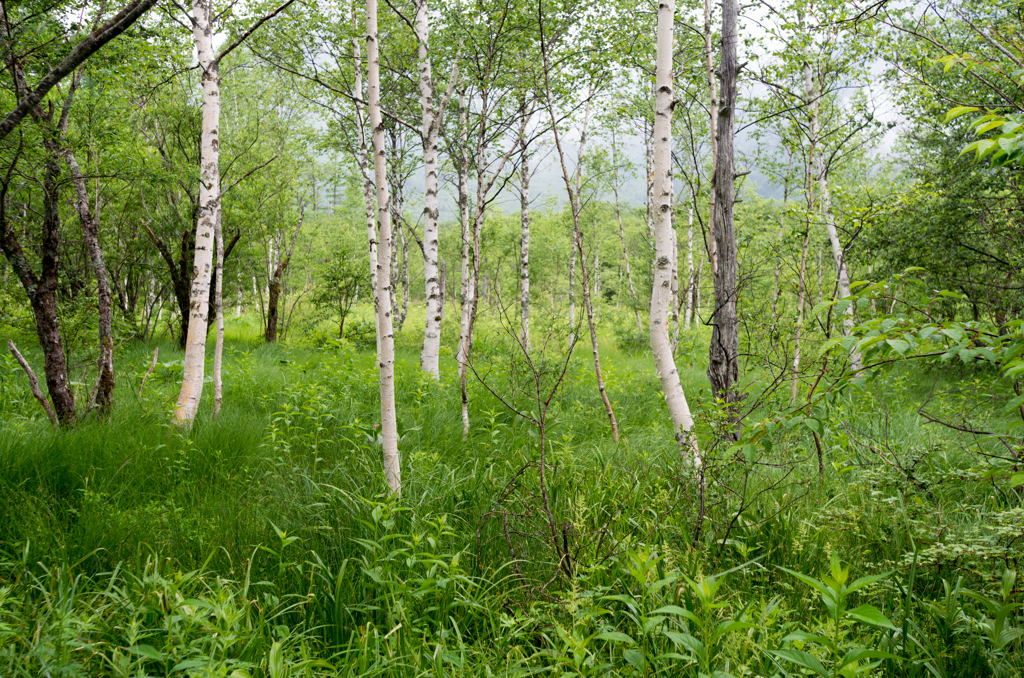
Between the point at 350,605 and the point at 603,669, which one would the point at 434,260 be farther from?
the point at 603,669

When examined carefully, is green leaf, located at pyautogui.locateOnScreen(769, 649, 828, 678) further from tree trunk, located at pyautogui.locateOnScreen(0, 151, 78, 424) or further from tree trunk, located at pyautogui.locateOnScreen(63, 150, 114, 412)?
tree trunk, located at pyautogui.locateOnScreen(63, 150, 114, 412)

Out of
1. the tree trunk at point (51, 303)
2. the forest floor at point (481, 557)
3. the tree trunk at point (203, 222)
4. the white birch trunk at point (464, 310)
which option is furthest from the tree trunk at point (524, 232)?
the tree trunk at point (51, 303)

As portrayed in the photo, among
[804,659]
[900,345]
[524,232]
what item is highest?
[524,232]

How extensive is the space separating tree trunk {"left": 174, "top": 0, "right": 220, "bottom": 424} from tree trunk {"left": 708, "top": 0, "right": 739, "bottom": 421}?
5.77 m

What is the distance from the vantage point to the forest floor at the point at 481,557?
2.19m

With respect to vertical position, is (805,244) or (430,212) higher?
(430,212)

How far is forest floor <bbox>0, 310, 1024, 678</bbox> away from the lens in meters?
2.19

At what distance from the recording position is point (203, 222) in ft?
19.4

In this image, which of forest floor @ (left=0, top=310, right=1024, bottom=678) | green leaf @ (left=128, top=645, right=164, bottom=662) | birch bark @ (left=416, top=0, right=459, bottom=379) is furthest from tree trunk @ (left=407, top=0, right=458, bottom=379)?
green leaf @ (left=128, top=645, right=164, bottom=662)

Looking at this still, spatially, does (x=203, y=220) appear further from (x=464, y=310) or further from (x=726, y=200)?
(x=726, y=200)

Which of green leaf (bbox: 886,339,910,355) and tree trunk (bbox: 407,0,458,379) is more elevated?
tree trunk (bbox: 407,0,458,379)

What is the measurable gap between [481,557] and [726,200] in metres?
4.56

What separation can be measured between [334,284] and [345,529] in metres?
11.4

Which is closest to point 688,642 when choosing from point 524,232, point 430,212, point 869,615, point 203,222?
point 869,615
